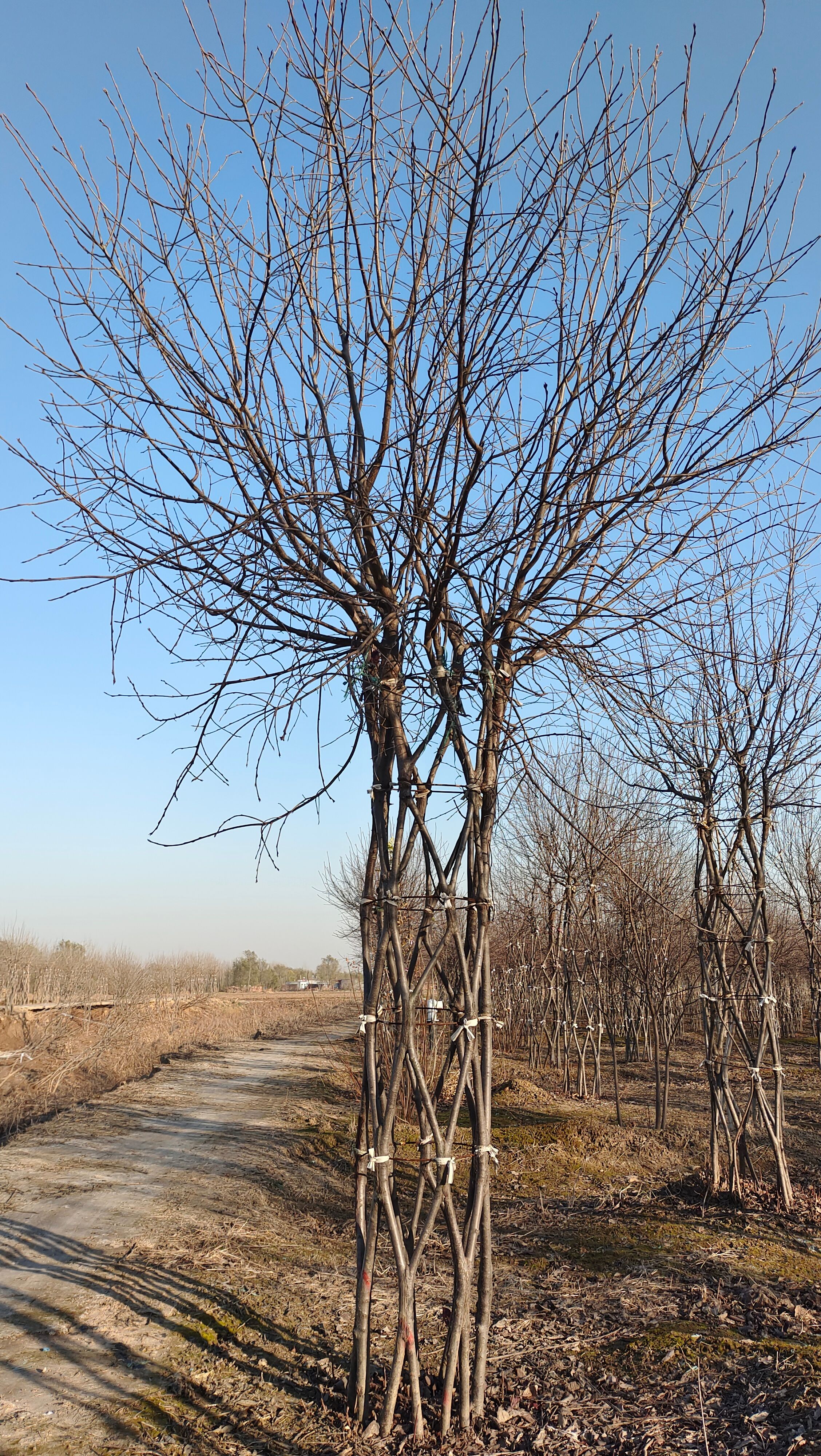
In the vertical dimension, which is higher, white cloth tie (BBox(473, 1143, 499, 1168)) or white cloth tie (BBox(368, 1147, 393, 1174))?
white cloth tie (BBox(473, 1143, 499, 1168))

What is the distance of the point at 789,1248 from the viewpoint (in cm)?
457

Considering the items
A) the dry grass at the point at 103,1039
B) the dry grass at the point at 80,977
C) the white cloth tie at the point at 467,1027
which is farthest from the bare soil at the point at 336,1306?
the dry grass at the point at 80,977

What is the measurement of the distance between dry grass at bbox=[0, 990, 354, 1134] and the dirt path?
1.65 m

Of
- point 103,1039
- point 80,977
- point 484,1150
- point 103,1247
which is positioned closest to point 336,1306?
point 103,1247

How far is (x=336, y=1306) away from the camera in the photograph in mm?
3670

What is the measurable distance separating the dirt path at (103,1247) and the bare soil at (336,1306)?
1cm

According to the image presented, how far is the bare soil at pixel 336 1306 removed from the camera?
2.69 m

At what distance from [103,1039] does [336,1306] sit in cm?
Result: 1063

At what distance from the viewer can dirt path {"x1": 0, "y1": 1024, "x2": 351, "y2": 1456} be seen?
283cm

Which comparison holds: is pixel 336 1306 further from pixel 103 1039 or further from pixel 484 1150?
pixel 103 1039

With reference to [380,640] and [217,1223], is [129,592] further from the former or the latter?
[217,1223]

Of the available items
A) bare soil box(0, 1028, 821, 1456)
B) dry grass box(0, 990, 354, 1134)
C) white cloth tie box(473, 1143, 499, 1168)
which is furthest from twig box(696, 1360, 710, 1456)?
dry grass box(0, 990, 354, 1134)

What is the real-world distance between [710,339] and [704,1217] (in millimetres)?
4773

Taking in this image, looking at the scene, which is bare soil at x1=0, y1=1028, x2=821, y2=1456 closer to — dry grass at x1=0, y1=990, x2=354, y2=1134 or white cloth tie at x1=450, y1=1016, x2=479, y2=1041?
white cloth tie at x1=450, y1=1016, x2=479, y2=1041
